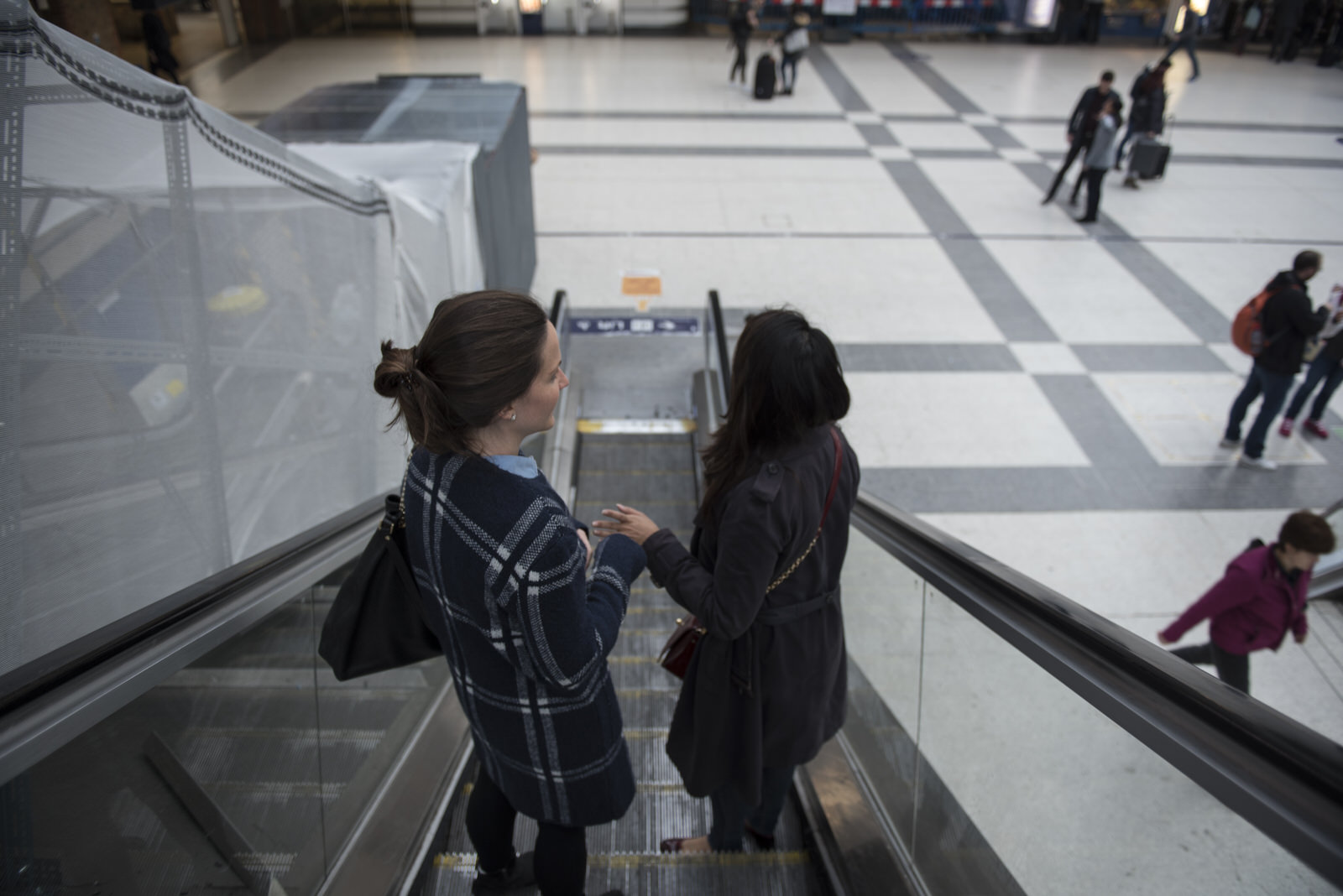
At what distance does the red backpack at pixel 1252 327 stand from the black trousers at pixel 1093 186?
4.29 m

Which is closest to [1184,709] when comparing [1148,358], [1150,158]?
[1148,358]

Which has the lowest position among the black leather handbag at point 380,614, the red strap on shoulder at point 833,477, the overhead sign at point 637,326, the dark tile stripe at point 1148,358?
the dark tile stripe at point 1148,358

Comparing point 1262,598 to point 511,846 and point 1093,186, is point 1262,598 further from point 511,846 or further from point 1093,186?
point 1093,186

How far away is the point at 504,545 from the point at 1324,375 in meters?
6.78

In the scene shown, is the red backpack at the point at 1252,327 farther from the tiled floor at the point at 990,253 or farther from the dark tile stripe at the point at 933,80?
Answer: the dark tile stripe at the point at 933,80

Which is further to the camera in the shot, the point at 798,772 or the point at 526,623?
the point at 798,772

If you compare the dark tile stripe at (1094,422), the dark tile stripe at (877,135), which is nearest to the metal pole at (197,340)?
the dark tile stripe at (1094,422)

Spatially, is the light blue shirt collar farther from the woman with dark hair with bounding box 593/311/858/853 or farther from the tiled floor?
the tiled floor

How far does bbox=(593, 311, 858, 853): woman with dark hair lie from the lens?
1602 mm

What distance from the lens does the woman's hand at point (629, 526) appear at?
1.80 m

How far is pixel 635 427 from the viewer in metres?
6.29

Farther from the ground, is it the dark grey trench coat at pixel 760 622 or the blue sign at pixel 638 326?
the dark grey trench coat at pixel 760 622

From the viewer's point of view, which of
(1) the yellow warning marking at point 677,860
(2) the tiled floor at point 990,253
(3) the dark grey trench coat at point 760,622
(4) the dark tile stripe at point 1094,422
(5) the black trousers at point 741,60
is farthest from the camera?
(5) the black trousers at point 741,60

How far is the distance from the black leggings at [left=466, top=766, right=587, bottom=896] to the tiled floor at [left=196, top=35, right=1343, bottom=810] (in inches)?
147
